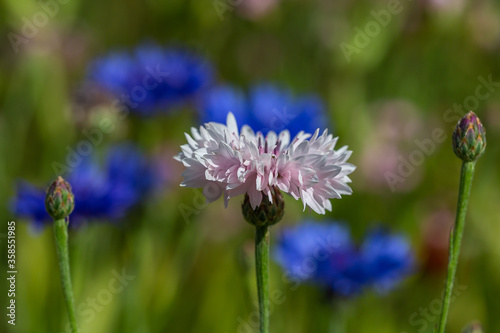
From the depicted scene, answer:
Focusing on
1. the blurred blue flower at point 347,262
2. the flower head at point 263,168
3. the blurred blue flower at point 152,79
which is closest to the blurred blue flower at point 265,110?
the blurred blue flower at point 152,79

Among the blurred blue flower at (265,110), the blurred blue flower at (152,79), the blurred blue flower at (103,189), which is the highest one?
the blurred blue flower at (152,79)

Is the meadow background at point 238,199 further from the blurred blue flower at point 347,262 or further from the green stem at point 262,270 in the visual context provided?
the green stem at point 262,270

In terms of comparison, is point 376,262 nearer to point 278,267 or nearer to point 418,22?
point 278,267

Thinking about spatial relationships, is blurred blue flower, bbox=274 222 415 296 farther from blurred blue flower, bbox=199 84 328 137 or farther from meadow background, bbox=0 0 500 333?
blurred blue flower, bbox=199 84 328 137

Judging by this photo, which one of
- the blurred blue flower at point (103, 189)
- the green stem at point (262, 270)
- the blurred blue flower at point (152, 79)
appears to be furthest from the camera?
the blurred blue flower at point (152, 79)

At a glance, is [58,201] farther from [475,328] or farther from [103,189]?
[103,189]

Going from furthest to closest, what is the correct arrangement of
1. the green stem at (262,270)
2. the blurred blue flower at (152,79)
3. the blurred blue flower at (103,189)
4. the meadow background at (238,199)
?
1. the blurred blue flower at (152,79)
2. the meadow background at (238,199)
3. the blurred blue flower at (103,189)
4. the green stem at (262,270)
